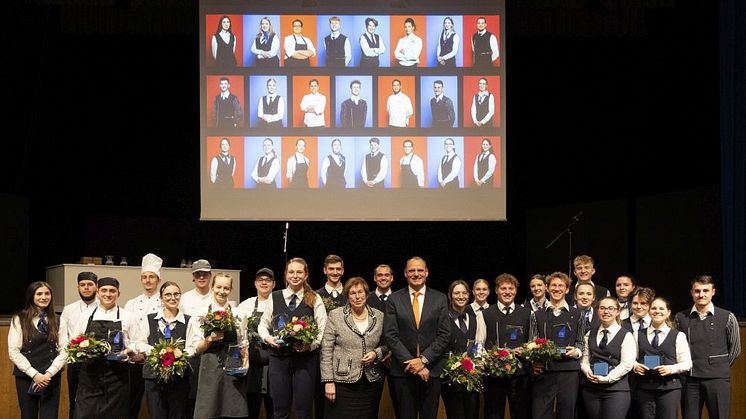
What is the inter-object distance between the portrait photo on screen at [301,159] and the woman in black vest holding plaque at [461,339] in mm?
3176

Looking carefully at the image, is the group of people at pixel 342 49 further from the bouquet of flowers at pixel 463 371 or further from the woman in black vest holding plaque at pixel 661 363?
the bouquet of flowers at pixel 463 371

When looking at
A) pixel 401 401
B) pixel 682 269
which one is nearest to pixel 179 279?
pixel 401 401

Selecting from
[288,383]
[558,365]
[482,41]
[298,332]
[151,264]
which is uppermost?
[482,41]

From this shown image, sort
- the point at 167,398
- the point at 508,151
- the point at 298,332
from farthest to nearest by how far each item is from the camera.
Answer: the point at 508,151 → the point at 167,398 → the point at 298,332

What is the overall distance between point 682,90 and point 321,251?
17.4 feet

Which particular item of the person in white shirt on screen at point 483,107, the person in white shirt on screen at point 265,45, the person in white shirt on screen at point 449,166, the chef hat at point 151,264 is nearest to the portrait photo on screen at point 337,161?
the person in white shirt on screen at point 449,166

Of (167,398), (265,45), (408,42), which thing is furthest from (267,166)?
(167,398)

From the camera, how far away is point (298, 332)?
23.9 ft

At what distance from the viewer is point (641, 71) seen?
12703 millimetres

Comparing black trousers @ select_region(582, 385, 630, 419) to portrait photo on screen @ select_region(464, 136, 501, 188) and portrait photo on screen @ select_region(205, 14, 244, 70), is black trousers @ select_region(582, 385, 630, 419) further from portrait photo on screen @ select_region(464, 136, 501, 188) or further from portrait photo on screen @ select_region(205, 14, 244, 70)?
portrait photo on screen @ select_region(205, 14, 244, 70)

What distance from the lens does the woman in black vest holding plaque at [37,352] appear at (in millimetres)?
7625

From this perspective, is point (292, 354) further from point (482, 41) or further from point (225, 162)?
point (482, 41)

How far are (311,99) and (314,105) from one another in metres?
0.08

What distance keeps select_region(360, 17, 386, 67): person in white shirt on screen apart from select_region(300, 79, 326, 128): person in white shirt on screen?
0.59 m
